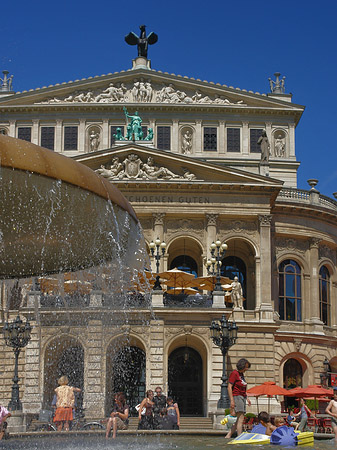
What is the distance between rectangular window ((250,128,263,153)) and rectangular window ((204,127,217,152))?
224 cm

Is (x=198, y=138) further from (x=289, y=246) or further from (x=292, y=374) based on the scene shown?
(x=292, y=374)

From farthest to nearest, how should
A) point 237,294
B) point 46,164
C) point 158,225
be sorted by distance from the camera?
point 158,225 → point 237,294 → point 46,164

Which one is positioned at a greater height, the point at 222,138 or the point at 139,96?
the point at 139,96

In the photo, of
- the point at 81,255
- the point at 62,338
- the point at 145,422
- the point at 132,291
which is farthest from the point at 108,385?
the point at 81,255

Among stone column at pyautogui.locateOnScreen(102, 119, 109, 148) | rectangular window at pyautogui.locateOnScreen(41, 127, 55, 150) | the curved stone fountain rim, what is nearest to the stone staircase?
stone column at pyautogui.locateOnScreen(102, 119, 109, 148)

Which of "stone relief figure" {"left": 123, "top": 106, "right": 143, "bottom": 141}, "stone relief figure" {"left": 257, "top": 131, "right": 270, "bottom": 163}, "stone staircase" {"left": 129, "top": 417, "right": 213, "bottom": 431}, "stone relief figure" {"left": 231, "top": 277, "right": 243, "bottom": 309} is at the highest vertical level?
"stone relief figure" {"left": 123, "top": 106, "right": 143, "bottom": 141}

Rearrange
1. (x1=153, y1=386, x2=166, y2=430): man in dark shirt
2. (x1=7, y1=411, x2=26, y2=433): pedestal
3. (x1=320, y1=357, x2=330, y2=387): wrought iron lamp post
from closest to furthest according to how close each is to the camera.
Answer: (x1=153, y1=386, x2=166, y2=430): man in dark shirt
(x1=7, y1=411, x2=26, y2=433): pedestal
(x1=320, y1=357, x2=330, y2=387): wrought iron lamp post

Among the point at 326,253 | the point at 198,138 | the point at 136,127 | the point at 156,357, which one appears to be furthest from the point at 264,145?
the point at 156,357

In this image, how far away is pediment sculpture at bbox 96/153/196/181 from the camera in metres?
45.6

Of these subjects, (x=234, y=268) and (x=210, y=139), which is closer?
(x=234, y=268)

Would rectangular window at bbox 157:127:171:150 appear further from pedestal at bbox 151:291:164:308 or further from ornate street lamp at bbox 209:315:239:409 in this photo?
ornate street lamp at bbox 209:315:239:409

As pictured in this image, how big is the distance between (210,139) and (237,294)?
12.9m

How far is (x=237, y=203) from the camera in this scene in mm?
45938

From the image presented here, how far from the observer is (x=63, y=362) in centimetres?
3941
